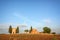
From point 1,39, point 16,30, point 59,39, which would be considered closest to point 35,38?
point 59,39

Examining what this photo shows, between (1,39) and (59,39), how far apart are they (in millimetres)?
7437

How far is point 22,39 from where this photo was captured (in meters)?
16.8

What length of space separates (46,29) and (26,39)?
969 centimetres

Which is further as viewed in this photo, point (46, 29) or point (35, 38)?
point (46, 29)

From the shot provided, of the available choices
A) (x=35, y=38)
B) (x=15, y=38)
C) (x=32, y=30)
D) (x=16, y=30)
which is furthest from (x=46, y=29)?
(x=15, y=38)

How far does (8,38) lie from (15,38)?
0.94 m

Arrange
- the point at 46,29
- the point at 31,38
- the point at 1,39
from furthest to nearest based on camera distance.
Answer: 1. the point at 46,29
2. the point at 31,38
3. the point at 1,39

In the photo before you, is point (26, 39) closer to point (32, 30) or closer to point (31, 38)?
point (31, 38)

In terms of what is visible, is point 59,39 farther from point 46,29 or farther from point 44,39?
point 46,29

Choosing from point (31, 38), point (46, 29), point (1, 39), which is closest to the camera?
point (1, 39)

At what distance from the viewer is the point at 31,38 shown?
58.0 feet

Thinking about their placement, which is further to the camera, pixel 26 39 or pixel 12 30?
pixel 12 30

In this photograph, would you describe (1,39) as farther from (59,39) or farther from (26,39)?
(59,39)

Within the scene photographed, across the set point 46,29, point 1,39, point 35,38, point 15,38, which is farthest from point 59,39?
point 46,29
